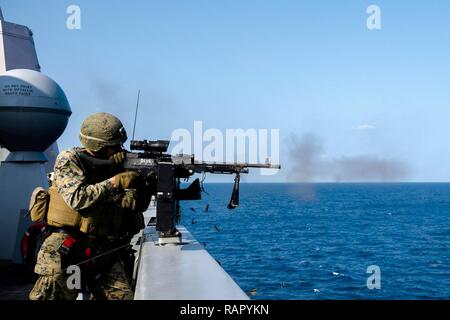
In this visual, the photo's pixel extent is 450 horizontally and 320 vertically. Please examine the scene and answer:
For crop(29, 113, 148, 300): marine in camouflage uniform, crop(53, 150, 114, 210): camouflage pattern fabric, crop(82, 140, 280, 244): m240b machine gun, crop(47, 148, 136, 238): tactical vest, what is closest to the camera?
crop(53, 150, 114, 210): camouflage pattern fabric

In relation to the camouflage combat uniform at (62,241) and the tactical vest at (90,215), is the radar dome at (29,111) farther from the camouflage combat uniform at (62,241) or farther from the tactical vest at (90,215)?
the camouflage combat uniform at (62,241)

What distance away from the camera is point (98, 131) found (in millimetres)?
4793

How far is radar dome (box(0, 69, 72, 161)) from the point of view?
16766mm

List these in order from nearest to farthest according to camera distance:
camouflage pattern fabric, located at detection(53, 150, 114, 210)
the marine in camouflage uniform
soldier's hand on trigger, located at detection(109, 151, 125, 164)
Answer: camouflage pattern fabric, located at detection(53, 150, 114, 210), the marine in camouflage uniform, soldier's hand on trigger, located at detection(109, 151, 125, 164)

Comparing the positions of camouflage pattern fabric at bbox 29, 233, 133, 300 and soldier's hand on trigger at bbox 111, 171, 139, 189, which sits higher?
soldier's hand on trigger at bbox 111, 171, 139, 189

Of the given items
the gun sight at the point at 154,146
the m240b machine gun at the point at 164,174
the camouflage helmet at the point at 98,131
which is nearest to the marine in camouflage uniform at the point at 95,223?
the camouflage helmet at the point at 98,131

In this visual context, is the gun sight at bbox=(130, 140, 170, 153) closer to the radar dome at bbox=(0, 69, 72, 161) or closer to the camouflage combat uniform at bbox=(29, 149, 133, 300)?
the camouflage combat uniform at bbox=(29, 149, 133, 300)

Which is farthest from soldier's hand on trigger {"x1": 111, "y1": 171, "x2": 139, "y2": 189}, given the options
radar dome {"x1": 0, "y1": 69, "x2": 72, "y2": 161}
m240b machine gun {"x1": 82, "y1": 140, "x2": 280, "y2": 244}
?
radar dome {"x1": 0, "y1": 69, "x2": 72, "y2": 161}

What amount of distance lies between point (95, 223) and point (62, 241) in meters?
0.40

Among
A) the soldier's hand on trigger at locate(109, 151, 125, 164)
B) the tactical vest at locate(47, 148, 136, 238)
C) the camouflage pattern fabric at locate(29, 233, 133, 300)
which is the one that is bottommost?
the camouflage pattern fabric at locate(29, 233, 133, 300)

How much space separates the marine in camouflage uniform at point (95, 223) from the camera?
4438 millimetres

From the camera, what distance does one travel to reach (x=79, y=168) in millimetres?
4543

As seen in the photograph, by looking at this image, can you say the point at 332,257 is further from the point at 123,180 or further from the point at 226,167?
the point at 123,180
